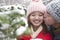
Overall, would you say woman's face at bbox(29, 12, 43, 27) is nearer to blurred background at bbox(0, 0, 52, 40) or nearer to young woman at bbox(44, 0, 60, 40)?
young woman at bbox(44, 0, 60, 40)

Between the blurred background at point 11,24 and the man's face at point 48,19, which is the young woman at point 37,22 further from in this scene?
the blurred background at point 11,24

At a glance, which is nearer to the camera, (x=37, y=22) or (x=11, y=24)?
(x=11, y=24)

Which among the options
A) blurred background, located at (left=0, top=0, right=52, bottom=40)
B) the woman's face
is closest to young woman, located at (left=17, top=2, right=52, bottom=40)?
the woman's face

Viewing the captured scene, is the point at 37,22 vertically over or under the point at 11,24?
under

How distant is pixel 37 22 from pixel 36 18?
3cm

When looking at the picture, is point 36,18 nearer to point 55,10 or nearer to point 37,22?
point 37,22

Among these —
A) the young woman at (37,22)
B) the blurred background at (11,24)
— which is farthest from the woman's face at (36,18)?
the blurred background at (11,24)

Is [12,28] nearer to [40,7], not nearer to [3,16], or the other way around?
[3,16]

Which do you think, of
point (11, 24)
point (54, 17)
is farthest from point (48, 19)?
point (11, 24)

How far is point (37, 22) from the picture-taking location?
3.44 ft

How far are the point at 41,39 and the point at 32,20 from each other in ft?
0.46

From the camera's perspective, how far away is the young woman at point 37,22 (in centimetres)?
103

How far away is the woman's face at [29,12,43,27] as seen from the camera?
1037mm

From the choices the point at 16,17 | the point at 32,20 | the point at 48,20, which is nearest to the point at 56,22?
the point at 48,20
